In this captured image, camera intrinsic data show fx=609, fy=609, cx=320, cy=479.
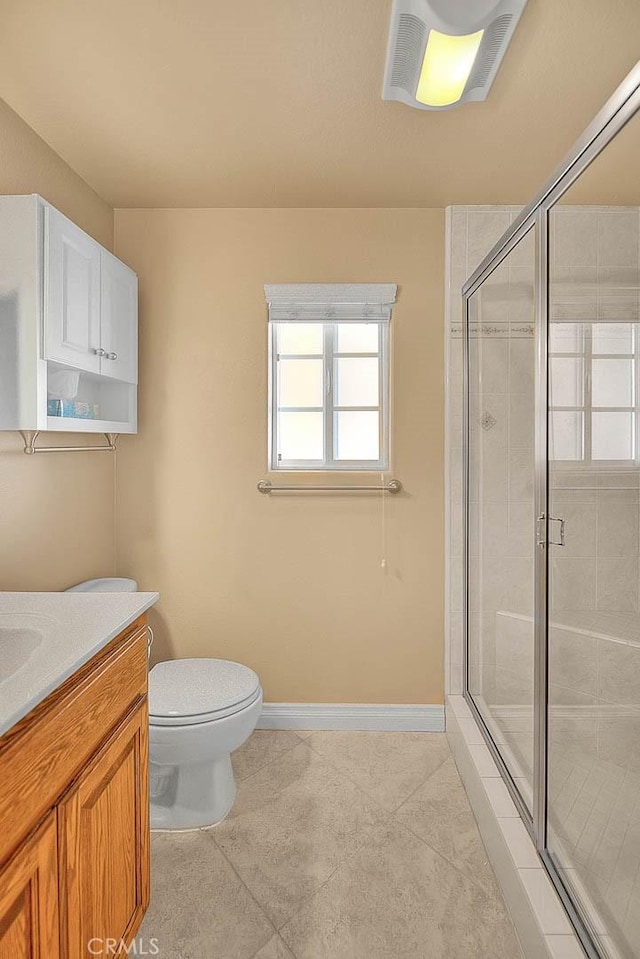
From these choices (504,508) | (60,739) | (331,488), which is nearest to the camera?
(60,739)

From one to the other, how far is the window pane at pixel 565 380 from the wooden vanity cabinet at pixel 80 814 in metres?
1.18

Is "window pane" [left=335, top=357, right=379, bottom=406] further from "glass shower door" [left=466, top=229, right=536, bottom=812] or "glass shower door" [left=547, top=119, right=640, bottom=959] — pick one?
"glass shower door" [left=547, top=119, right=640, bottom=959]

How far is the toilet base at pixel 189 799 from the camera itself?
6.58 feet

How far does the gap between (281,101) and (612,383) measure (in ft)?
4.39

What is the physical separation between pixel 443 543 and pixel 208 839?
1476 millimetres

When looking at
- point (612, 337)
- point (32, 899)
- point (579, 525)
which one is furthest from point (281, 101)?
point (32, 899)

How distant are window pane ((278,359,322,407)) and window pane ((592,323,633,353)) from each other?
59.9 inches

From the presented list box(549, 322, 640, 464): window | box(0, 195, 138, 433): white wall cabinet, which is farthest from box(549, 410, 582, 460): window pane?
box(0, 195, 138, 433): white wall cabinet

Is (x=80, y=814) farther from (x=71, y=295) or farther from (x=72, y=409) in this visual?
(x=71, y=295)

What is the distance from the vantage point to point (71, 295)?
1984 mm

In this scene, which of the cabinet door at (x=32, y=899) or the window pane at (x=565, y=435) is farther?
the window pane at (x=565, y=435)

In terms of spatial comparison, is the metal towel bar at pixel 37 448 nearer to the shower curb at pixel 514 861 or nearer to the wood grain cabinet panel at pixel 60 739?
the wood grain cabinet panel at pixel 60 739

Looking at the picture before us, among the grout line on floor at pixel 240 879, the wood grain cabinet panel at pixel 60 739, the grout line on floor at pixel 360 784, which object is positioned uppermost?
the wood grain cabinet panel at pixel 60 739

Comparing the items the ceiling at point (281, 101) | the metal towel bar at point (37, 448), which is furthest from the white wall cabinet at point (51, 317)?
the ceiling at point (281, 101)
